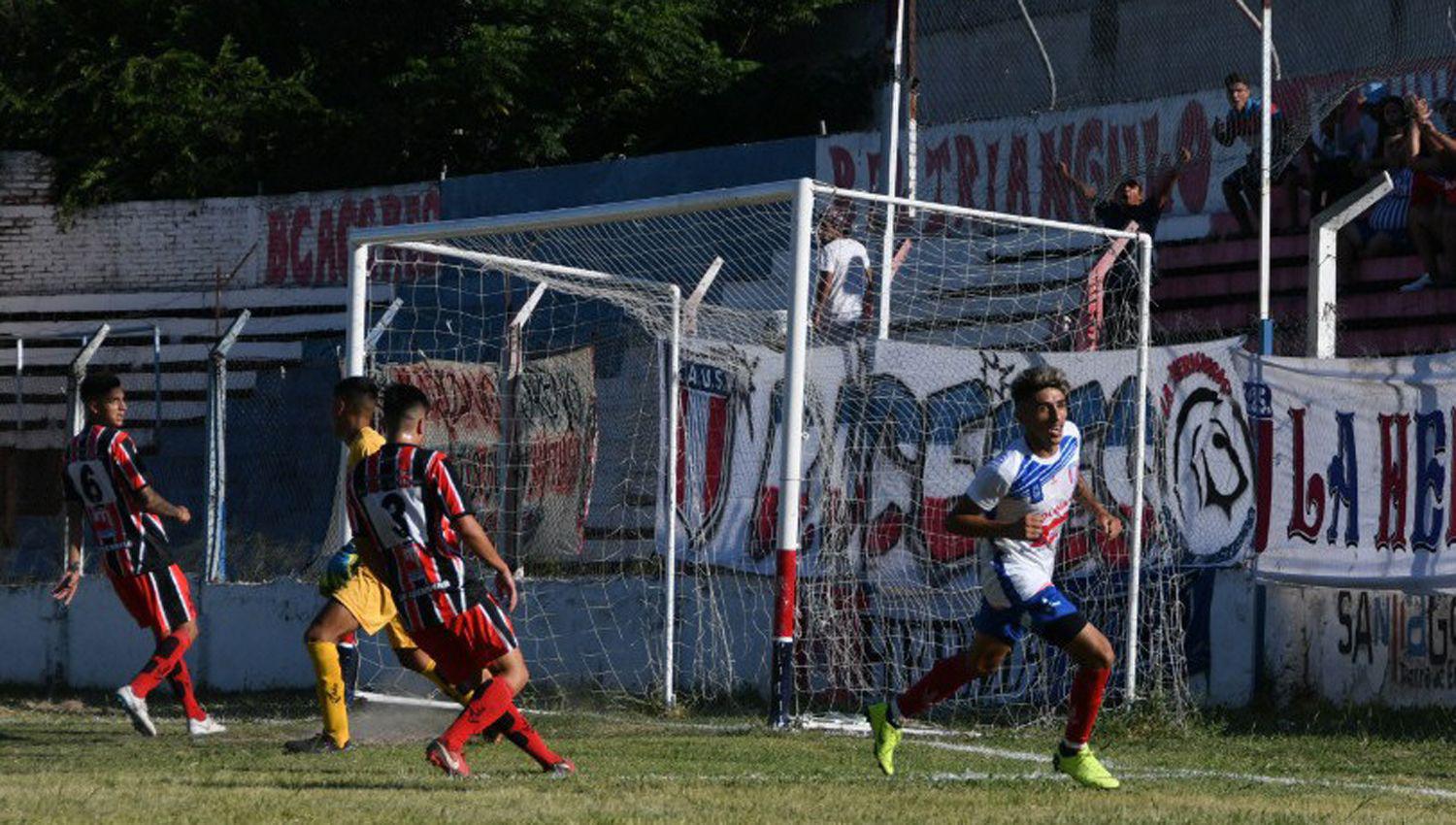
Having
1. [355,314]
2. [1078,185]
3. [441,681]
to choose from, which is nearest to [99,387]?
[355,314]

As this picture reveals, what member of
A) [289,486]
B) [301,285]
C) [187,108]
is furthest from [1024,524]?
[187,108]

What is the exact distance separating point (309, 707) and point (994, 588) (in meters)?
7.62

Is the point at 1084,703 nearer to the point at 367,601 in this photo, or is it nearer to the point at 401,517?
the point at 401,517

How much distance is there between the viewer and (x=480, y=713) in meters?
9.53

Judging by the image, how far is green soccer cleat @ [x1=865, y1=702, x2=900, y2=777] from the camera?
395 inches

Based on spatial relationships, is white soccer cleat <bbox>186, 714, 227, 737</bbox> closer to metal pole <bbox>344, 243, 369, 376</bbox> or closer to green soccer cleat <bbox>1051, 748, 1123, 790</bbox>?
metal pole <bbox>344, 243, 369, 376</bbox>

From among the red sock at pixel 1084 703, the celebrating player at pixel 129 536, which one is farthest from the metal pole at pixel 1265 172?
the celebrating player at pixel 129 536

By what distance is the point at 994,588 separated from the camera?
9844mm

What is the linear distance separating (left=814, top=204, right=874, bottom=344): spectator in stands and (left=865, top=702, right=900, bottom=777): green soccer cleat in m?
5.42

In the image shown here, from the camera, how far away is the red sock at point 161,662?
1299 centimetres

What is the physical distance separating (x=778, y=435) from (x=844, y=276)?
3.82 ft

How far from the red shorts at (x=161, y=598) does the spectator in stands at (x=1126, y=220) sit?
592 centimetres

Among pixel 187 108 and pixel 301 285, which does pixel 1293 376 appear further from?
pixel 187 108

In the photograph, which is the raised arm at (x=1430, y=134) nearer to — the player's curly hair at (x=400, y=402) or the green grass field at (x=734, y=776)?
the green grass field at (x=734, y=776)
